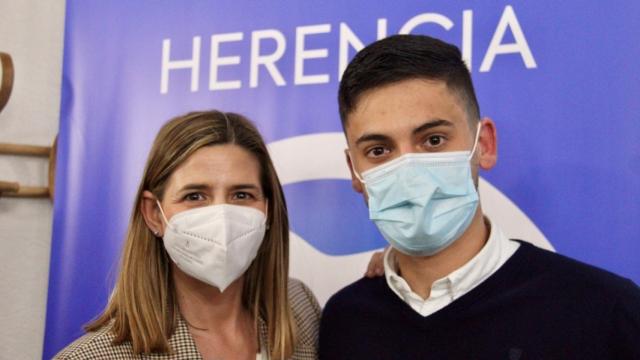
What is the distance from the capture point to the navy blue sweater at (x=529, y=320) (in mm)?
1520

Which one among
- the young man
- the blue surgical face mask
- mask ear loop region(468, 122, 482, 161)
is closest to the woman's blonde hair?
the young man

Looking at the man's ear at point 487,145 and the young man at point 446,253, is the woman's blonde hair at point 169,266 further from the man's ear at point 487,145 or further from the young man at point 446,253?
the man's ear at point 487,145

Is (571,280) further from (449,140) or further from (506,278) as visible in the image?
(449,140)

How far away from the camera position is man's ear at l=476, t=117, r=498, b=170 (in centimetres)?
171

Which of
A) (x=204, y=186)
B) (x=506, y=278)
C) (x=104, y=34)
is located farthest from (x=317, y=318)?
(x=104, y=34)

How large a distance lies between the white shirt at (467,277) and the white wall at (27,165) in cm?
194

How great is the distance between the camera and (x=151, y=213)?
75.3 inches

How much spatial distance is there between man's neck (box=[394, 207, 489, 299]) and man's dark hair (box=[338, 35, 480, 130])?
0.25m

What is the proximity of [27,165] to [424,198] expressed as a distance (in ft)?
6.72

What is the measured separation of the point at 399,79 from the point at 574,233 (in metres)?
0.78

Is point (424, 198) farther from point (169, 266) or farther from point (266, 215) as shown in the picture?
point (169, 266)

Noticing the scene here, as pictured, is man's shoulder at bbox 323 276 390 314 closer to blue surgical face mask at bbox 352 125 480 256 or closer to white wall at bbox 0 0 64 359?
blue surgical face mask at bbox 352 125 480 256

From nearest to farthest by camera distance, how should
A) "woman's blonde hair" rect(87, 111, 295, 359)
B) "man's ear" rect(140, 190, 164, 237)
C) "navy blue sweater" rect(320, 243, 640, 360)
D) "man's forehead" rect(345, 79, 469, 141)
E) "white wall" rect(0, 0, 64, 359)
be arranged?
"navy blue sweater" rect(320, 243, 640, 360) < "man's forehead" rect(345, 79, 469, 141) < "woman's blonde hair" rect(87, 111, 295, 359) < "man's ear" rect(140, 190, 164, 237) < "white wall" rect(0, 0, 64, 359)

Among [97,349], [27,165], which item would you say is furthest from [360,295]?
[27,165]
